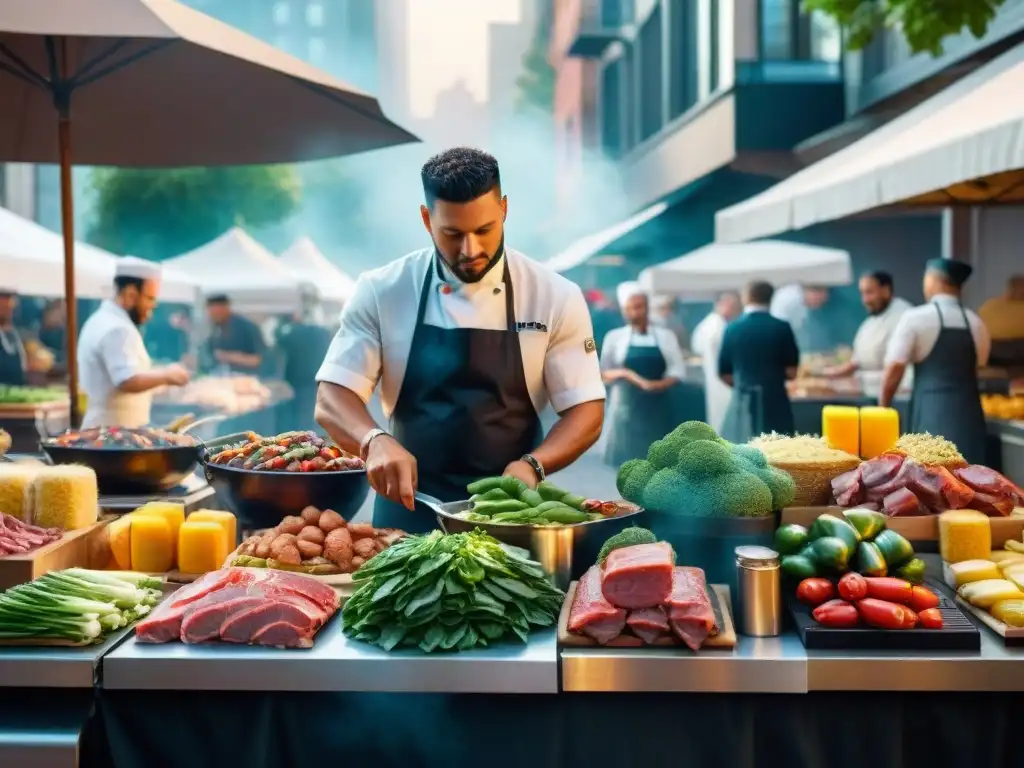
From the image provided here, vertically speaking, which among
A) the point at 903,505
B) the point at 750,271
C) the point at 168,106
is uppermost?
the point at 168,106

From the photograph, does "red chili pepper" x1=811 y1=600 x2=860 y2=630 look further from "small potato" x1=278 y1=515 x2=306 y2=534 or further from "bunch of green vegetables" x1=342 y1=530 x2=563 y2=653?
"small potato" x1=278 y1=515 x2=306 y2=534

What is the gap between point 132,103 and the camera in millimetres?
5008

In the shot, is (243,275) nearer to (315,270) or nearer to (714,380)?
(315,270)

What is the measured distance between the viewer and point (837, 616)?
2291 mm

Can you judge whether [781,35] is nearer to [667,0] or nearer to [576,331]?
[667,0]

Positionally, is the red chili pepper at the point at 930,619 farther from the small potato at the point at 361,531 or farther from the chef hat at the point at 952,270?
the chef hat at the point at 952,270

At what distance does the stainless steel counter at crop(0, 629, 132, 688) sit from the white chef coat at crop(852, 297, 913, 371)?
27.1ft

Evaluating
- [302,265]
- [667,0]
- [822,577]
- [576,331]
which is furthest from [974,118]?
[302,265]

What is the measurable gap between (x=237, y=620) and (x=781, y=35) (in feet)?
46.7

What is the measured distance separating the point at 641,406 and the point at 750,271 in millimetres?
2636

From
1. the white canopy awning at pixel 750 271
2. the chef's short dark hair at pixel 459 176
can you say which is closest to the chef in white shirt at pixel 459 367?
the chef's short dark hair at pixel 459 176

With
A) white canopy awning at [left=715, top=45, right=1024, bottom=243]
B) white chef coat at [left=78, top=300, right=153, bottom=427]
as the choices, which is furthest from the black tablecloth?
white chef coat at [left=78, top=300, right=153, bottom=427]

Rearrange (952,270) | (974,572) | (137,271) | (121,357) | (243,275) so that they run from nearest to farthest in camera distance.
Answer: (974,572) → (121,357) → (137,271) → (952,270) → (243,275)

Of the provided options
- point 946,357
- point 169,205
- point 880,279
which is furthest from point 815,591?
point 169,205
